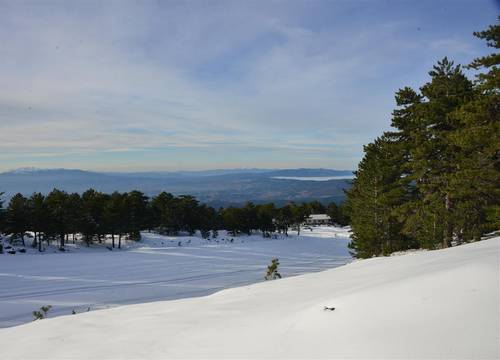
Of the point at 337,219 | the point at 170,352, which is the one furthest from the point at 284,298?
the point at 337,219

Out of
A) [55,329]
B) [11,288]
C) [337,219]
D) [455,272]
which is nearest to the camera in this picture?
[455,272]

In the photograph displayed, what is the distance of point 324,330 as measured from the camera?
5.16 meters

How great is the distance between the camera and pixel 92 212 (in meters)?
51.2

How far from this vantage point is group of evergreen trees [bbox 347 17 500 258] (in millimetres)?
16167

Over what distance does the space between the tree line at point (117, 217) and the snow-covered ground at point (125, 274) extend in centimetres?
309

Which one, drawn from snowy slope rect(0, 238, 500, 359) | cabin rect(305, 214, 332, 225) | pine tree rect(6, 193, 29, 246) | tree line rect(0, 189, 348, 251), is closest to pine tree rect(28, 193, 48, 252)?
tree line rect(0, 189, 348, 251)

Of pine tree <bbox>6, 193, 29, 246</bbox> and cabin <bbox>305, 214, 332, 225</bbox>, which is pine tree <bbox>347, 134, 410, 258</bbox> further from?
cabin <bbox>305, 214, 332, 225</bbox>

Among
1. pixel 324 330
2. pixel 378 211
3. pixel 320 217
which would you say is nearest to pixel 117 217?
pixel 378 211

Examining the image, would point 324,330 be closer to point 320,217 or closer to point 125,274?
point 125,274

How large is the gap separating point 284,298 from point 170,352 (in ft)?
12.7

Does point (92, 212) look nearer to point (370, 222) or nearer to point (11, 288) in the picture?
point (11, 288)

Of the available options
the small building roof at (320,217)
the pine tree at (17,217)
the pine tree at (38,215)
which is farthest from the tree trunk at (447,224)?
the small building roof at (320,217)

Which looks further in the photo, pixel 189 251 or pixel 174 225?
pixel 174 225

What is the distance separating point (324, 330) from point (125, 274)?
30.4m
